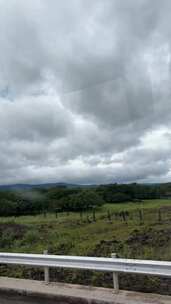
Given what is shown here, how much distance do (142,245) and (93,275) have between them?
2.98 metres

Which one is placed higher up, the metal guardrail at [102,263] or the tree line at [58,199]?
the metal guardrail at [102,263]

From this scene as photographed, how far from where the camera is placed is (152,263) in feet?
12.2

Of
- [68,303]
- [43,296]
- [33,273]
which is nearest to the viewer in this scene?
[68,303]

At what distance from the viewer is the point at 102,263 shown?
4113 mm

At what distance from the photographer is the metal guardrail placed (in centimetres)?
369

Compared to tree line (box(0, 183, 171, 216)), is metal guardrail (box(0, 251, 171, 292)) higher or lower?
higher

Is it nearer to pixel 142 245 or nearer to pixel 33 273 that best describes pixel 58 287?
pixel 33 273

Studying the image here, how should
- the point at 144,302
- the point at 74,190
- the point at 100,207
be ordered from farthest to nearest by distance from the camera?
the point at 74,190
the point at 100,207
the point at 144,302

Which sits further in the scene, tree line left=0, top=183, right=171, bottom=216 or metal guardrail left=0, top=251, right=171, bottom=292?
tree line left=0, top=183, right=171, bottom=216

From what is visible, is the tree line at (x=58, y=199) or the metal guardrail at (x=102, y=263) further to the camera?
the tree line at (x=58, y=199)

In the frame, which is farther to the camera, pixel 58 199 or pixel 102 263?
pixel 58 199

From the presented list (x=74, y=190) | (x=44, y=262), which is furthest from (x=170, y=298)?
(x=74, y=190)

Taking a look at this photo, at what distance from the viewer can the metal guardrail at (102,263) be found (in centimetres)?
369

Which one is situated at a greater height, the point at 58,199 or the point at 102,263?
the point at 102,263
